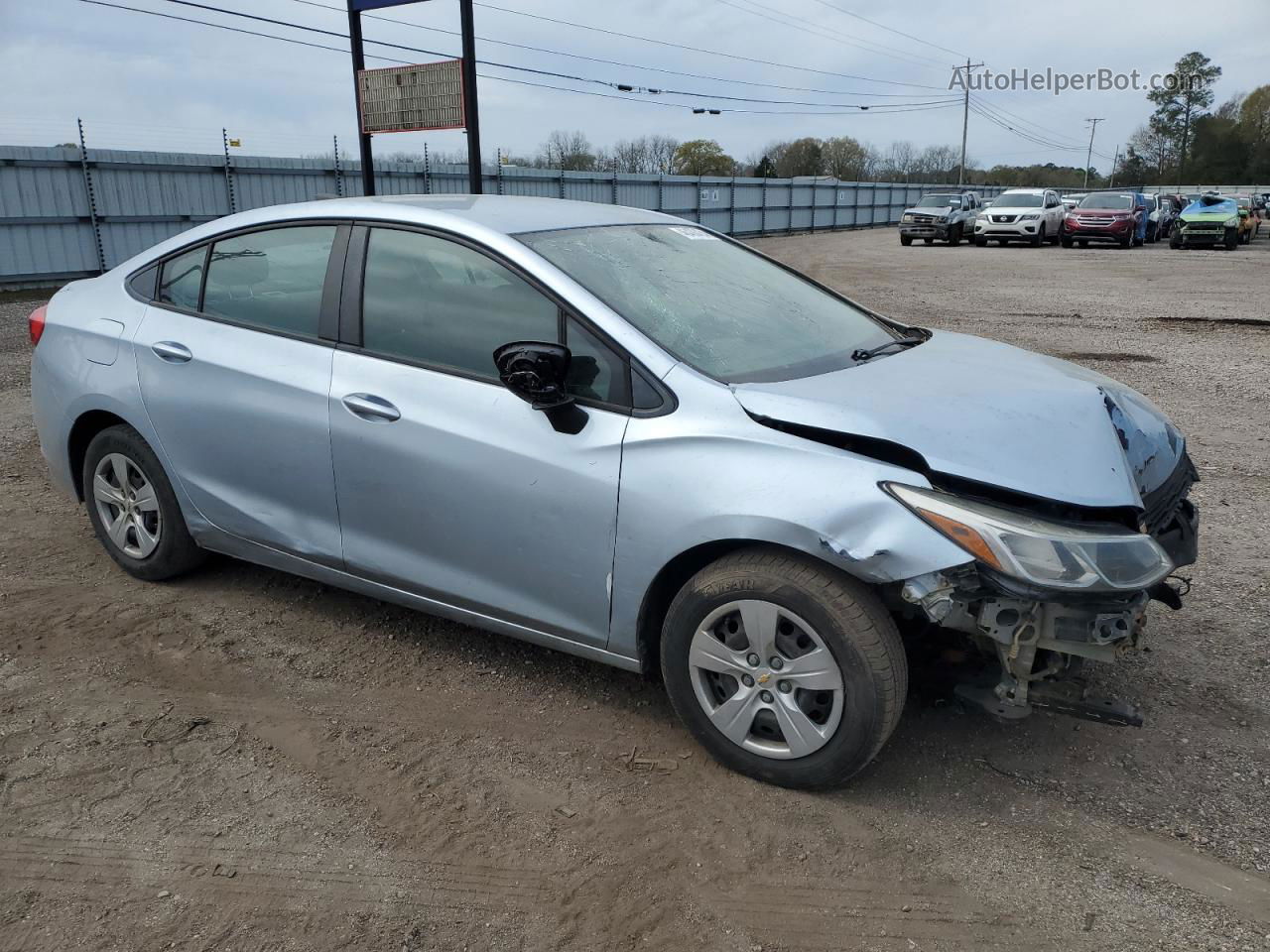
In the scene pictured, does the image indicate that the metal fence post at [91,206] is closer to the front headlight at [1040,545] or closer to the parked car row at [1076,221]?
the front headlight at [1040,545]

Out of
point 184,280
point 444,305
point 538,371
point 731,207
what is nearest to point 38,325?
point 184,280

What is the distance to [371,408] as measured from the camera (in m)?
3.41

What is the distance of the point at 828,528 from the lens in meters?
2.68

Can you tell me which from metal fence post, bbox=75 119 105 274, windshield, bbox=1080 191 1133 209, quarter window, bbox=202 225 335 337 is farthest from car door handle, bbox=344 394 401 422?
windshield, bbox=1080 191 1133 209

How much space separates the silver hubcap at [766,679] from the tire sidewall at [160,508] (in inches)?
97.5

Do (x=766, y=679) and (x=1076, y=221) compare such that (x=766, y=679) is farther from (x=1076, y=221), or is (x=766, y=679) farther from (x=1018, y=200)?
(x=1018, y=200)

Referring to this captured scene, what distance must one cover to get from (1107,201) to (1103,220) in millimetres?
1286

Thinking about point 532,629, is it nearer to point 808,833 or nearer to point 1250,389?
point 808,833

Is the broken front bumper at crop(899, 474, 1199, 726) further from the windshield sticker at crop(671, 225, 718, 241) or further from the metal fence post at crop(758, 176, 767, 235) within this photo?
the metal fence post at crop(758, 176, 767, 235)

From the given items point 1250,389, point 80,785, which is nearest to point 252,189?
point 1250,389

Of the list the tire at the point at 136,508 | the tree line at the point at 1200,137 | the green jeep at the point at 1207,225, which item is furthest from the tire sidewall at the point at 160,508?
the tree line at the point at 1200,137

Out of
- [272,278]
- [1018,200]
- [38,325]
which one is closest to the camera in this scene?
[272,278]

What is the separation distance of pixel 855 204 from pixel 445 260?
2001 inches

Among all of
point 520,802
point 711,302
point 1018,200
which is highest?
point 711,302
